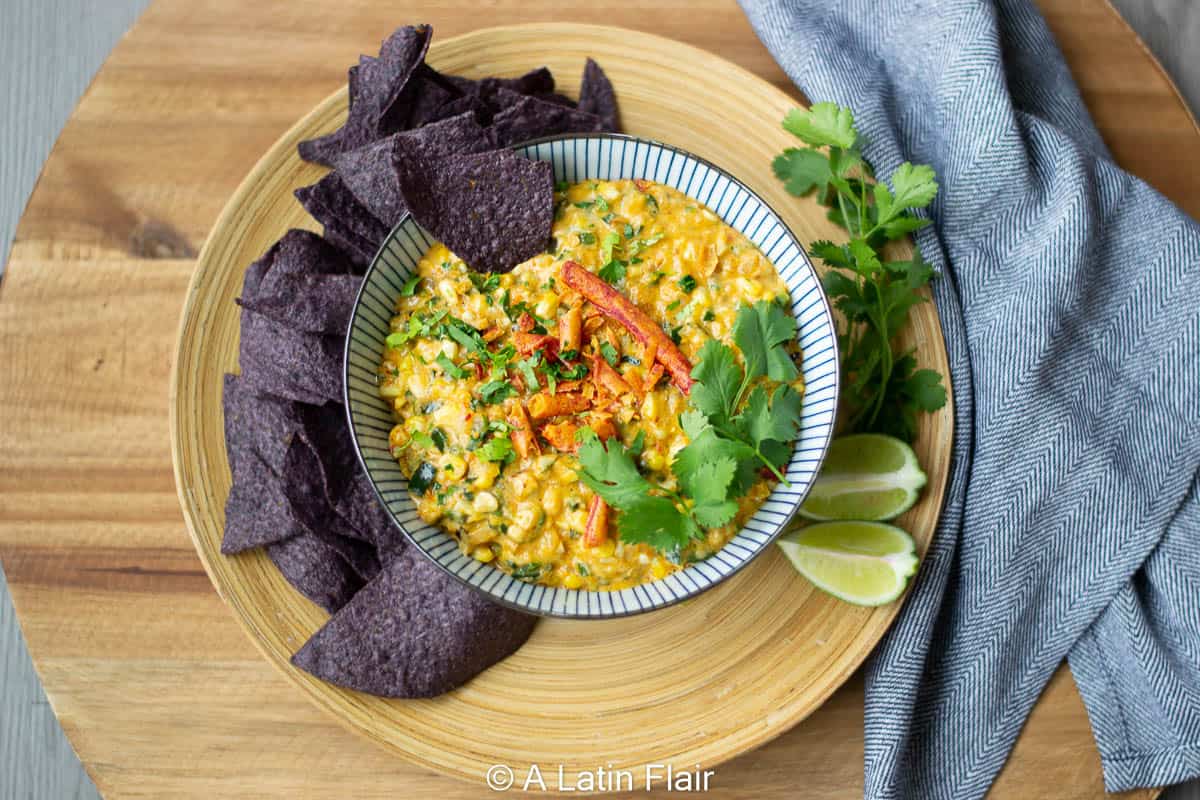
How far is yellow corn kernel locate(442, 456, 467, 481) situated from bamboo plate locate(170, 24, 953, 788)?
733 millimetres

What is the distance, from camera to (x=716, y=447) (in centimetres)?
286

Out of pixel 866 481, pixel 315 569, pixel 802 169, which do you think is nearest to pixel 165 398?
pixel 315 569

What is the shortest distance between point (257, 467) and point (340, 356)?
50 centimetres

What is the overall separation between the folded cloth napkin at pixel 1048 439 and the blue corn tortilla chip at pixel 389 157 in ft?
4.77

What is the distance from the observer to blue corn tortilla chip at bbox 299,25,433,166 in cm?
339

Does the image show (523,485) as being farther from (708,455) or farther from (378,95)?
(378,95)

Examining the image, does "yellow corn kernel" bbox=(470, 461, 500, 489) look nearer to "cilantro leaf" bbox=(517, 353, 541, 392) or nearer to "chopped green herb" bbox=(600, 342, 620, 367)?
"cilantro leaf" bbox=(517, 353, 541, 392)

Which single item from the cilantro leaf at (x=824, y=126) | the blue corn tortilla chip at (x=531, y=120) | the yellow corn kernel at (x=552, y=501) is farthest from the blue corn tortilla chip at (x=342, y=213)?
the cilantro leaf at (x=824, y=126)

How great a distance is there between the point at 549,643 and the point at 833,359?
1423 millimetres

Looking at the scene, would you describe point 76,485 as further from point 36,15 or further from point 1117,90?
point 1117,90

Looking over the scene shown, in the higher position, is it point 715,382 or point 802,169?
point 802,169

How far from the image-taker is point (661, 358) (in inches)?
120

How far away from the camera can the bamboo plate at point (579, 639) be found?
3322 mm

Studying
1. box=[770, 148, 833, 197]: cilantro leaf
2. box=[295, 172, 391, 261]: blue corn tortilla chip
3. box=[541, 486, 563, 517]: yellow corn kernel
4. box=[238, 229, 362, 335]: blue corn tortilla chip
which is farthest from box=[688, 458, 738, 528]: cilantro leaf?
box=[295, 172, 391, 261]: blue corn tortilla chip
